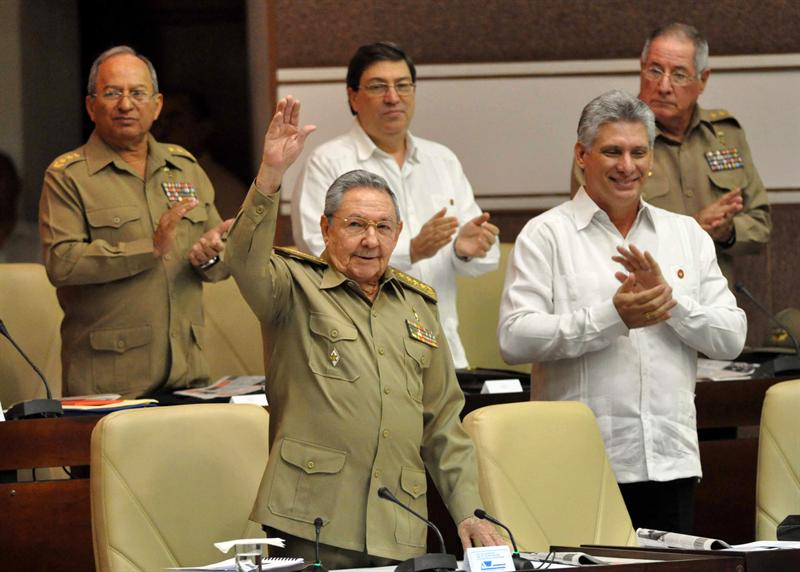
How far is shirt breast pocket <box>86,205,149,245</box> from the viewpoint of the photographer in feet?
14.5

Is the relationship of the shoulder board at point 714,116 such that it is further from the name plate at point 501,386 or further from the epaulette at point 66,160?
the epaulette at point 66,160

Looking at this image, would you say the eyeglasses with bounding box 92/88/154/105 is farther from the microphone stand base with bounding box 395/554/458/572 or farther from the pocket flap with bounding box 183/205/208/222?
the microphone stand base with bounding box 395/554/458/572

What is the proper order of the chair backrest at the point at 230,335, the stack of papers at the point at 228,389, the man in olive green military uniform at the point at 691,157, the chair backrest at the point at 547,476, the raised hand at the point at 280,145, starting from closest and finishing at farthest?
1. the raised hand at the point at 280,145
2. the chair backrest at the point at 547,476
3. the stack of papers at the point at 228,389
4. the man in olive green military uniform at the point at 691,157
5. the chair backrest at the point at 230,335

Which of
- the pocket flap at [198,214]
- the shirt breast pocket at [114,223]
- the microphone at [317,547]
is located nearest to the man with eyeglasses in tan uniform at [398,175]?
the pocket flap at [198,214]

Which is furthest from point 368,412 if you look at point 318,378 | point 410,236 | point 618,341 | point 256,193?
point 410,236

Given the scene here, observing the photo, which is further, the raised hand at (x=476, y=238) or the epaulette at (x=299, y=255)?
the raised hand at (x=476, y=238)

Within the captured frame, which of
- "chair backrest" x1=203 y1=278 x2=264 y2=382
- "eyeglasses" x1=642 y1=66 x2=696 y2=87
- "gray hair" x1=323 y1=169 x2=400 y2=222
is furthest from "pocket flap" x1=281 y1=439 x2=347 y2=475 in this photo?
"chair backrest" x1=203 y1=278 x2=264 y2=382

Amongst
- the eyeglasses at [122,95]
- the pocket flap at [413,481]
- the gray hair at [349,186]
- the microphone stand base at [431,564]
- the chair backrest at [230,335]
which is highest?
the eyeglasses at [122,95]

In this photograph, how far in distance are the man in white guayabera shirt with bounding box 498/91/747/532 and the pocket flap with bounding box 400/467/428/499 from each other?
25.7 inches

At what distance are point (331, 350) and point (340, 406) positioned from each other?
12cm

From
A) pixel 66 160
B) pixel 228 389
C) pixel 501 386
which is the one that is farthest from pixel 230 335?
pixel 501 386

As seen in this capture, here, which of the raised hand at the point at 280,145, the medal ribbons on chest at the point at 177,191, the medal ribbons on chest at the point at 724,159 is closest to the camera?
the raised hand at the point at 280,145

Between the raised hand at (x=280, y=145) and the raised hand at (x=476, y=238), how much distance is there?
1.48 m

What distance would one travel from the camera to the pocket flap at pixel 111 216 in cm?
442
